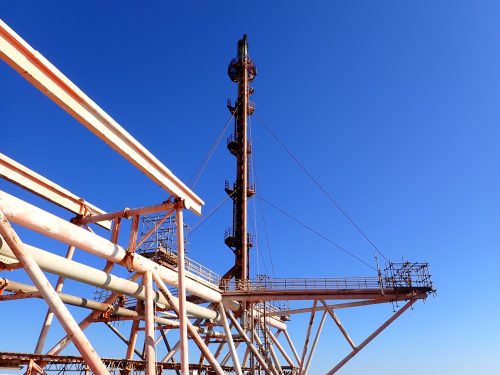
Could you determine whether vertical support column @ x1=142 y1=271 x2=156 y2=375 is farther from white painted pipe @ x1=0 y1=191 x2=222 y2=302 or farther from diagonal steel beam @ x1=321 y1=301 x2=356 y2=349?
diagonal steel beam @ x1=321 y1=301 x2=356 y2=349

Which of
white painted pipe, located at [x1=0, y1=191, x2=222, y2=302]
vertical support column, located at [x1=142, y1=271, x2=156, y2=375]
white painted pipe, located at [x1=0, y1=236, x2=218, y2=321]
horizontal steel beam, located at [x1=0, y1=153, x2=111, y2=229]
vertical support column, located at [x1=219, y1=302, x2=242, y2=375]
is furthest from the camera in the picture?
vertical support column, located at [x1=219, y1=302, x2=242, y2=375]

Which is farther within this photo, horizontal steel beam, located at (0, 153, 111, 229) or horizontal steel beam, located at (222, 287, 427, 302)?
horizontal steel beam, located at (222, 287, 427, 302)

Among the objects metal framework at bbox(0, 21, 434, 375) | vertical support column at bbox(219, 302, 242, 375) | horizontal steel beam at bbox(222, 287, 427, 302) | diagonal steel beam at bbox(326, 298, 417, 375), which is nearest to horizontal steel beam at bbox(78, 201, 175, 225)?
metal framework at bbox(0, 21, 434, 375)

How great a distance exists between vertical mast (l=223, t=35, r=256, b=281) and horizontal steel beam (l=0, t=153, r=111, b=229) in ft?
49.6

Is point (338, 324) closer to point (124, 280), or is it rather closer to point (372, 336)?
point (372, 336)

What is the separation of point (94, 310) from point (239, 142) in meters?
20.0

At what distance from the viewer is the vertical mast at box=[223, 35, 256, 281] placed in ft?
107

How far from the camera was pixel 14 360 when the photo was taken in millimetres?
14609

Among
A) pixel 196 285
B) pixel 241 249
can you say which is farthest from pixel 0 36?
pixel 241 249

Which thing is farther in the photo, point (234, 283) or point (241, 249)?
point (241, 249)

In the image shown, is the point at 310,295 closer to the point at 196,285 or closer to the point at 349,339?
the point at 349,339

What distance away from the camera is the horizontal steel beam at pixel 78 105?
399 inches

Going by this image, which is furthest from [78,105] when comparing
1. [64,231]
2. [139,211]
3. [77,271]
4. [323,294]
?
[323,294]

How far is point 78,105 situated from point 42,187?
5986 mm
